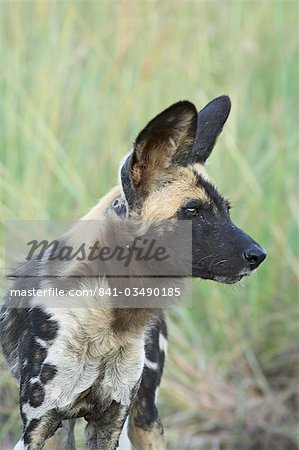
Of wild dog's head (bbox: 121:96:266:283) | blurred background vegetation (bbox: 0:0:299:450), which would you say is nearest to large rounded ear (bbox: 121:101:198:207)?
wild dog's head (bbox: 121:96:266:283)

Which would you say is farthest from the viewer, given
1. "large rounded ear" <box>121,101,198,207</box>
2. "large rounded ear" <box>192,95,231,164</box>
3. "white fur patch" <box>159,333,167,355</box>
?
"white fur patch" <box>159,333,167,355</box>

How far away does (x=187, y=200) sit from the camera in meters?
3.47

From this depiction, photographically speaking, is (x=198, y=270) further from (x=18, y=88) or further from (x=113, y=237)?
(x=18, y=88)

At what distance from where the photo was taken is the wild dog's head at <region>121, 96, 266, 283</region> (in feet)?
11.2

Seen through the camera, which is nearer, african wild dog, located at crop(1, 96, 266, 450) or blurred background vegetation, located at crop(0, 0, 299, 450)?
african wild dog, located at crop(1, 96, 266, 450)

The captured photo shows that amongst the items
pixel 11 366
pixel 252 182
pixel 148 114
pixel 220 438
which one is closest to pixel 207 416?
pixel 220 438

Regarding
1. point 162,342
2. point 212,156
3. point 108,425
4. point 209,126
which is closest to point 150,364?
point 162,342

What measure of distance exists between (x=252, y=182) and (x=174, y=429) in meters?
1.44

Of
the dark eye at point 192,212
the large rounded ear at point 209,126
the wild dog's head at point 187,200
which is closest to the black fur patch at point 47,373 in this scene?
the wild dog's head at point 187,200

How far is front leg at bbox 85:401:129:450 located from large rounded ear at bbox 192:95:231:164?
0.89 metres

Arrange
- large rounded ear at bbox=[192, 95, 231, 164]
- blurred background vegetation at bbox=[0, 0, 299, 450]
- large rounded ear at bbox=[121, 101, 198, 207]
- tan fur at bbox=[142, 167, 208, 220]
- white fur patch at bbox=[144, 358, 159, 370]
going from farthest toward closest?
1. blurred background vegetation at bbox=[0, 0, 299, 450]
2. white fur patch at bbox=[144, 358, 159, 370]
3. large rounded ear at bbox=[192, 95, 231, 164]
4. tan fur at bbox=[142, 167, 208, 220]
5. large rounded ear at bbox=[121, 101, 198, 207]

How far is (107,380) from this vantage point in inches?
137

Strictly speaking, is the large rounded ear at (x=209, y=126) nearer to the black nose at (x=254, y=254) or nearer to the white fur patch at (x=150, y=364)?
the black nose at (x=254, y=254)

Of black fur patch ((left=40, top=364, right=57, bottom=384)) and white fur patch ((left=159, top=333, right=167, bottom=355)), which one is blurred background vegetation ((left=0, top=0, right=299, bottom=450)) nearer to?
white fur patch ((left=159, top=333, right=167, bottom=355))
